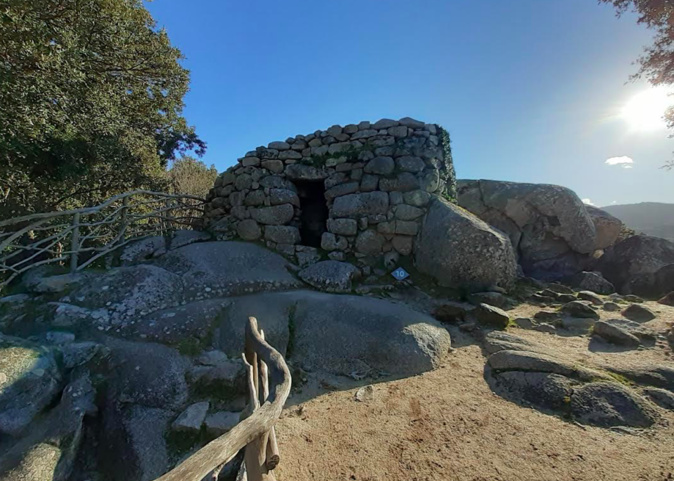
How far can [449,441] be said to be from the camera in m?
2.78

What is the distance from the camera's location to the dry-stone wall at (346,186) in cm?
662

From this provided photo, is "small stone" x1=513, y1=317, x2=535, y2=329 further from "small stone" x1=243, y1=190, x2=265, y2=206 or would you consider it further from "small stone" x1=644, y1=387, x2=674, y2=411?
"small stone" x1=243, y1=190, x2=265, y2=206

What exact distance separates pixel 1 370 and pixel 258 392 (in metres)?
2.52

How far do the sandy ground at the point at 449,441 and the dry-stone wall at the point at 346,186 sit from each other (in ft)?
11.3

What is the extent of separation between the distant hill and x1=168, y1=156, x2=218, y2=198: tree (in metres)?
28.2

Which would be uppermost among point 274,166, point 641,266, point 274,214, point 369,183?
point 274,166

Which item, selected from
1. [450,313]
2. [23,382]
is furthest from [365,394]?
[23,382]

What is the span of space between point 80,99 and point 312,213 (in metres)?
5.06

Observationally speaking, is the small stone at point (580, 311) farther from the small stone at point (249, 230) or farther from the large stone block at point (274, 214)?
the small stone at point (249, 230)

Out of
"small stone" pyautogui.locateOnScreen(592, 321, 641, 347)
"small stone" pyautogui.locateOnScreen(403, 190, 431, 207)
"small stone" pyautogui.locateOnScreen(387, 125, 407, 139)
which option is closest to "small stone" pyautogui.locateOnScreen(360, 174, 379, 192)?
"small stone" pyautogui.locateOnScreen(403, 190, 431, 207)

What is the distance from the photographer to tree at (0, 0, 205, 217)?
462cm

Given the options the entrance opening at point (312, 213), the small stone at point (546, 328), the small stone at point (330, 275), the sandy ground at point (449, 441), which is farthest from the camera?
the entrance opening at point (312, 213)

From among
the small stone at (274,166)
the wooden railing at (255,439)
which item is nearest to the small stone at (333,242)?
the small stone at (274,166)

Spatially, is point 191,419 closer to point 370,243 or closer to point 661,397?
point 370,243
